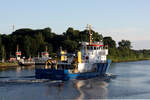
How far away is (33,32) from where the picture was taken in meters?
174

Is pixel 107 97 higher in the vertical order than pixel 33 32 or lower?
lower

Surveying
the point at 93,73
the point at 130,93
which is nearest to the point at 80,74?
the point at 93,73

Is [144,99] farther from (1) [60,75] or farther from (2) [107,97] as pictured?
(1) [60,75]

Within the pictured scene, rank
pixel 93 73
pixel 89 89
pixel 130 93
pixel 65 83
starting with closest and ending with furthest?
pixel 130 93 → pixel 89 89 → pixel 65 83 → pixel 93 73

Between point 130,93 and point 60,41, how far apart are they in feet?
386

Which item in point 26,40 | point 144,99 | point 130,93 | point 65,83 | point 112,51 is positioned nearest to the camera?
point 144,99

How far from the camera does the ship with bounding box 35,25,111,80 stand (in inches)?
1976

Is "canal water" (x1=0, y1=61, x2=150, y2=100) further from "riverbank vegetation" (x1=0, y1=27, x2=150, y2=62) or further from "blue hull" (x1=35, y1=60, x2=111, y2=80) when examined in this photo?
"riverbank vegetation" (x1=0, y1=27, x2=150, y2=62)

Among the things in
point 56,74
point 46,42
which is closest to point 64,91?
point 56,74

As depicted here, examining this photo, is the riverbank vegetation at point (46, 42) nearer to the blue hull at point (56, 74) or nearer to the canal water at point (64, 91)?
the blue hull at point (56, 74)

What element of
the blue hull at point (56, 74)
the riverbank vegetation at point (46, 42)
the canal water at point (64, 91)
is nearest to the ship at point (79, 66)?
the blue hull at point (56, 74)

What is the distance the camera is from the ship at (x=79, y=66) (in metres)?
50.2

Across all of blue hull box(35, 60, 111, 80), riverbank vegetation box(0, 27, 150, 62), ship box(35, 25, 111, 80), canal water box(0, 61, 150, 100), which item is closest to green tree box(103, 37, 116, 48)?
riverbank vegetation box(0, 27, 150, 62)

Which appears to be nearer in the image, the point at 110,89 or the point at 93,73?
the point at 110,89
